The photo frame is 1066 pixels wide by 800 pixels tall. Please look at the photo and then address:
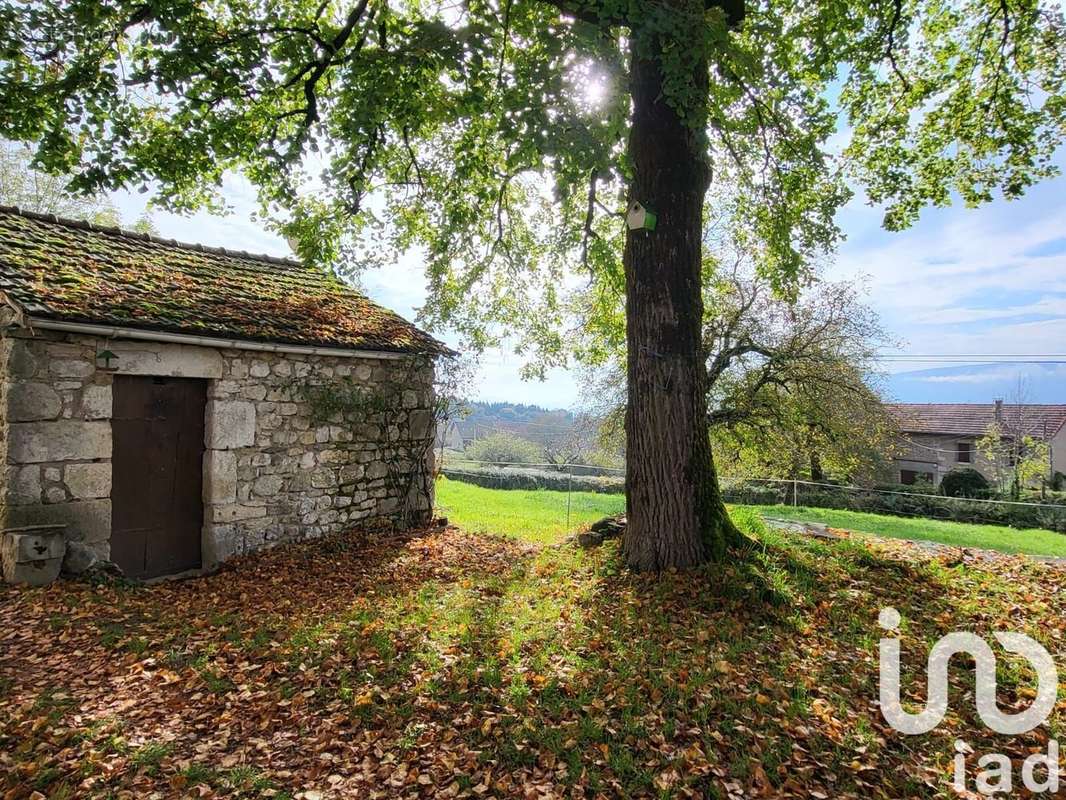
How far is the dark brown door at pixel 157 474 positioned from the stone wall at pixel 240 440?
18cm

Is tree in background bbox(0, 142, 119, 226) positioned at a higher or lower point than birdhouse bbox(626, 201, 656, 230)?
higher

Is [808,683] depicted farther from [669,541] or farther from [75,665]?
[75,665]

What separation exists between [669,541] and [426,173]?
7949 mm

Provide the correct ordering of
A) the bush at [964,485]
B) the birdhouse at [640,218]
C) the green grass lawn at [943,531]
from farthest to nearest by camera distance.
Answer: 1. the bush at [964,485]
2. the green grass lawn at [943,531]
3. the birdhouse at [640,218]

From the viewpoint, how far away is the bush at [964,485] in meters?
20.4

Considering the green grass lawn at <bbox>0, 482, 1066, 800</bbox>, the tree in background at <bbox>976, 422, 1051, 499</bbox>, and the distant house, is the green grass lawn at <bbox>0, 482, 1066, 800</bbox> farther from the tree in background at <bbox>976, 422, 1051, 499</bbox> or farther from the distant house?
the distant house

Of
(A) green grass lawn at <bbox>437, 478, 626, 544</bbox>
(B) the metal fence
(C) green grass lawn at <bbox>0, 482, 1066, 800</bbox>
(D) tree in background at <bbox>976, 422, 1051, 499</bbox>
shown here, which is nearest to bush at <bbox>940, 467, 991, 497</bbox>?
(D) tree in background at <bbox>976, 422, 1051, 499</bbox>

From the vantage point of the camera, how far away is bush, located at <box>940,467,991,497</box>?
20434 millimetres

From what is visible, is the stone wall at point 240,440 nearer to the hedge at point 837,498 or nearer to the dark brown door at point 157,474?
the dark brown door at point 157,474

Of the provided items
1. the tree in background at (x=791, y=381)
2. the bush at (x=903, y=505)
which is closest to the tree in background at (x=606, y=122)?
the tree in background at (x=791, y=381)

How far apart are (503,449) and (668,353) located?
80.2ft

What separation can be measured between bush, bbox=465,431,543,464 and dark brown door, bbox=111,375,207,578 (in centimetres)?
2086

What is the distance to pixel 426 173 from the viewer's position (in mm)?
9984

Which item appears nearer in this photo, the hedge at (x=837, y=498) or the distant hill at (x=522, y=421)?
the hedge at (x=837, y=498)
